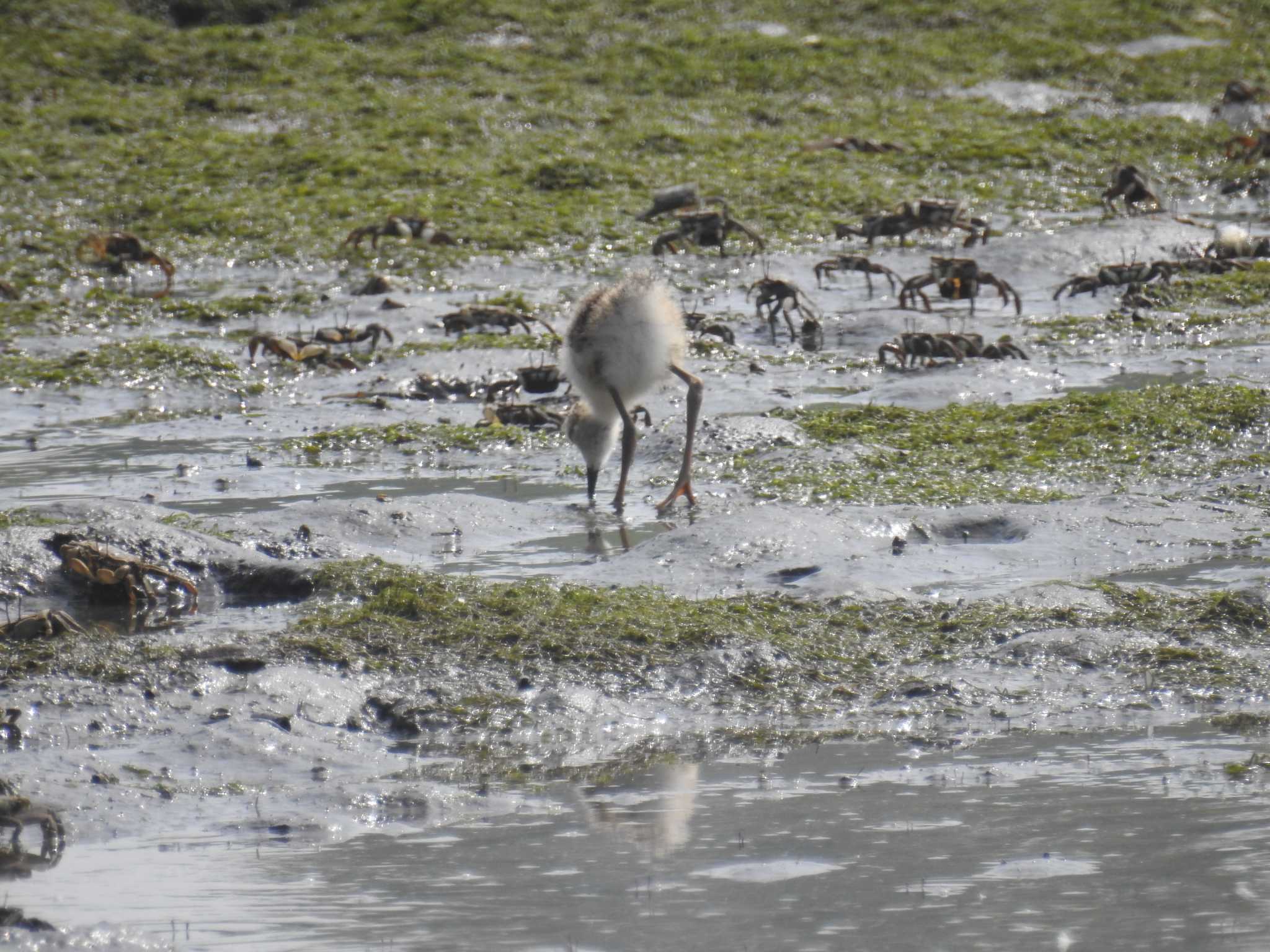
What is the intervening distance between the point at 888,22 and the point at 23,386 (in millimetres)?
13866

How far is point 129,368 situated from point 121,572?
4662 millimetres

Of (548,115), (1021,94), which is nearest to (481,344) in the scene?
(548,115)

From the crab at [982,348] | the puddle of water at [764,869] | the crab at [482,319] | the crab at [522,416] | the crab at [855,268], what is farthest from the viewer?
the crab at [855,268]

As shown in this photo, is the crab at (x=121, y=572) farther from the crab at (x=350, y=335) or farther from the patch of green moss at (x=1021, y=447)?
the crab at (x=350, y=335)

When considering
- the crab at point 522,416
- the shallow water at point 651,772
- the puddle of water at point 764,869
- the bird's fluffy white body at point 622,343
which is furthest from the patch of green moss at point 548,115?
the puddle of water at point 764,869

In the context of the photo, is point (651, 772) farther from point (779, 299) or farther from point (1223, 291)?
point (1223, 291)

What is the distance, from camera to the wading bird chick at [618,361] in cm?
812

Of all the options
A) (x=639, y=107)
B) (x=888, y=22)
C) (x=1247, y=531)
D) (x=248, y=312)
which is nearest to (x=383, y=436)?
(x=248, y=312)

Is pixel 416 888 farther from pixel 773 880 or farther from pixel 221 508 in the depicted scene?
pixel 221 508

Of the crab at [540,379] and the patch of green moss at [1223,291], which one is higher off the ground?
the patch of green moss at [1223,291]

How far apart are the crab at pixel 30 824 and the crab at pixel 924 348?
273 inches

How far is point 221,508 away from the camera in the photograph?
7.68 metres

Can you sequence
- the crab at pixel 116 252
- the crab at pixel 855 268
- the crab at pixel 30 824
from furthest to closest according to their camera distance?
the crab at pixel 116 252
the crab at pixel 855 268
the crab at pixel 30 824

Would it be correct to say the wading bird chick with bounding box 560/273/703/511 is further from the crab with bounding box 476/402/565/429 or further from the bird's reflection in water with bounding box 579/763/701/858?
the bird's reflection in water with bounding box 579/763/701/858
